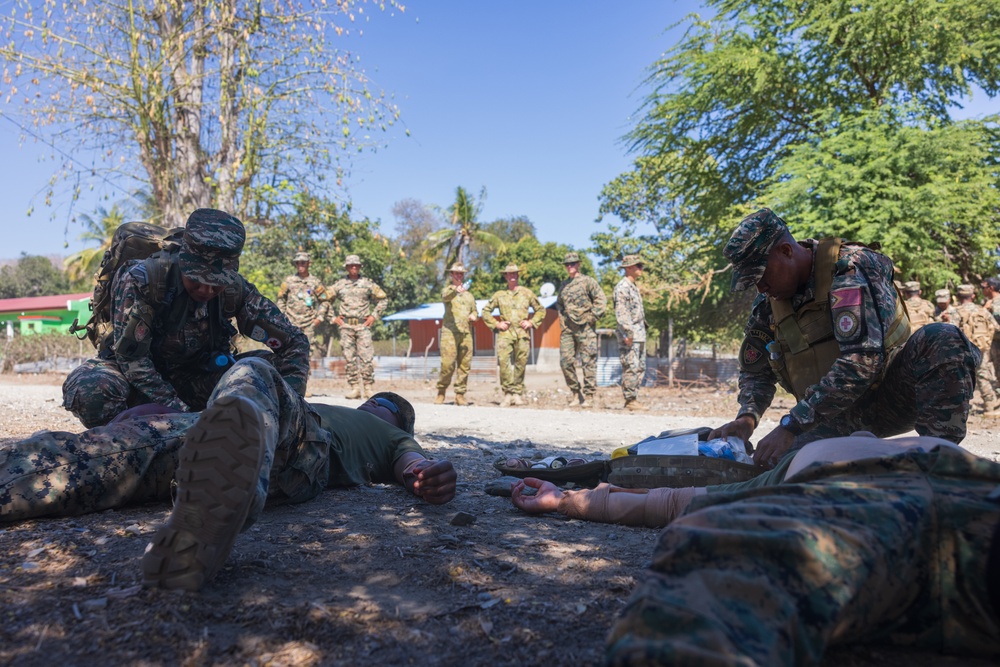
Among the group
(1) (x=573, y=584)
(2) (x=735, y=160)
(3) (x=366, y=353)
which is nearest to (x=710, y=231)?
(2) (x=735, y=160)

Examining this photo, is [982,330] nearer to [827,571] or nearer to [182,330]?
[182,330]

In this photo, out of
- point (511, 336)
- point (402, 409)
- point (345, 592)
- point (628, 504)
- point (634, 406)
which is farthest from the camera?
point (511, 336)

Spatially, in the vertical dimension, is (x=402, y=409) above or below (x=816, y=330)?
below

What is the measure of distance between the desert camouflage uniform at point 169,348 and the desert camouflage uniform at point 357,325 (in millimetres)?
8223

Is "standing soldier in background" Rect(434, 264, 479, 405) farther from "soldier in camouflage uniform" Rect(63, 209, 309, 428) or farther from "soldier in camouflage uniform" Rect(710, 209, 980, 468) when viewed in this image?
"soldier in camouflage uniform" Rect(710, 209, 980, 468)

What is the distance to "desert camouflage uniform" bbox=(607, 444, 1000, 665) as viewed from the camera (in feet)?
3.75

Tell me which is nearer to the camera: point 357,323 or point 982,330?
point 982,330

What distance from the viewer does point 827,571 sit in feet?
4.23

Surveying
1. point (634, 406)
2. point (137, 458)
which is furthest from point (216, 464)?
point (634, 406)

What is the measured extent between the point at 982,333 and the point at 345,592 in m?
11.4

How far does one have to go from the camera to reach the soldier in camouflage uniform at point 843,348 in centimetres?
318

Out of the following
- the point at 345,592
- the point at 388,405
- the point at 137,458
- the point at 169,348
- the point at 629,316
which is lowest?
the point at 345,592

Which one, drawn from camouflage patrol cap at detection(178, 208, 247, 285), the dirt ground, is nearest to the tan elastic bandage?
the dirt ground

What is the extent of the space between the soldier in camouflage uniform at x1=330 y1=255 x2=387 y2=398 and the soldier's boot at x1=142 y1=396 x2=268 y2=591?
1039cm
